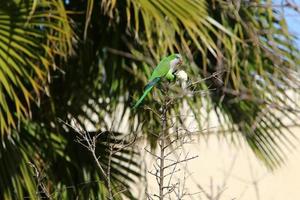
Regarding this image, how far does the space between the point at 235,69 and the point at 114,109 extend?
69cm

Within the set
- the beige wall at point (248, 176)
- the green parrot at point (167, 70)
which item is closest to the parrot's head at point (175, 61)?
the green parrot at point (167, 70)

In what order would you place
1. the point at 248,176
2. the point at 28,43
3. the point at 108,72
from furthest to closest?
the point at 248,176
the point at 108,72
the point at 28,43

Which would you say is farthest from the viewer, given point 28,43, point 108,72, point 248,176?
point 248,176

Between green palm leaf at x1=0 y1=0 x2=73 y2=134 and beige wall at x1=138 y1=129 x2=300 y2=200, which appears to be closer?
green palm leaf at x1=0 y1=0 x2=73 y2=134

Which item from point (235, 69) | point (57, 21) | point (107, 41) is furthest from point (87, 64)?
point (235, 69)

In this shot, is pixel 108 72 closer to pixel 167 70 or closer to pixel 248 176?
pixel 167 70

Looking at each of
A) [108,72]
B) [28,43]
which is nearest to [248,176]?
[108,72]

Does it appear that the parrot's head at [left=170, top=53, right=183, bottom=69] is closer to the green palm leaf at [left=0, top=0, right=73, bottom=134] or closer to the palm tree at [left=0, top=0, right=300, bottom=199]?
the palm tree at [left=0, top=0, right=300, bottom=199]

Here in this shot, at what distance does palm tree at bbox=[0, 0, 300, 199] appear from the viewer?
354 centimetres

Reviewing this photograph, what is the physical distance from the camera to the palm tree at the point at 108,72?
3.54 metres

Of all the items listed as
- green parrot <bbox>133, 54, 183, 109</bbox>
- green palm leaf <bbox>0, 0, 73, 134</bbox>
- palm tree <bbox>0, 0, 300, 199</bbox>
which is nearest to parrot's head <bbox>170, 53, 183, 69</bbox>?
green parrot <bbox>133, 54, 183, 109</bbox>

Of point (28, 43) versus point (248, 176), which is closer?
point (28, 43)

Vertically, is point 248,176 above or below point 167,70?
above

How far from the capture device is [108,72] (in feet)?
13.3
